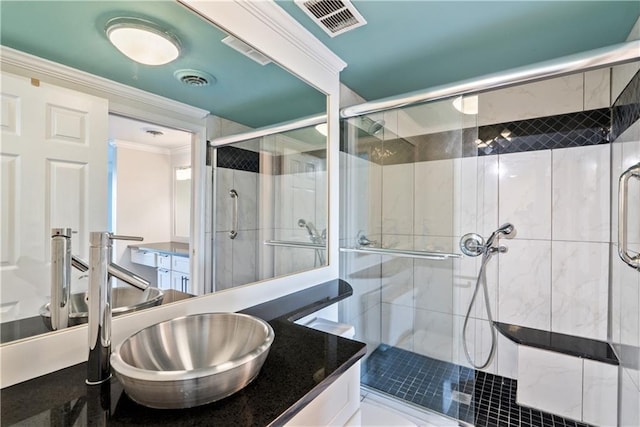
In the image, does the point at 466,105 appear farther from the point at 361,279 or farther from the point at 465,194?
the point at 361,279

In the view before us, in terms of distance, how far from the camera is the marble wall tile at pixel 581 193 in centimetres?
187

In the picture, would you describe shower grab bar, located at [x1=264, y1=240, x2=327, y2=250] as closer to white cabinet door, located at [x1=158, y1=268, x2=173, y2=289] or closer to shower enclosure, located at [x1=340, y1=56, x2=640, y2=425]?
shower enclosure, located at [x1=340, y1=56, x2=640, y2=425]

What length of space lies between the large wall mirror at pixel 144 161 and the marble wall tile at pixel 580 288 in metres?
1.82

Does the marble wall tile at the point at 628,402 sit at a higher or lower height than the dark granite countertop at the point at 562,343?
lower

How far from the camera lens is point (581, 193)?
1.93 metres

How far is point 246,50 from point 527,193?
82.8 inches

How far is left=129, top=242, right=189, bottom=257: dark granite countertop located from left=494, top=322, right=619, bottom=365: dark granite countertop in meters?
2.19

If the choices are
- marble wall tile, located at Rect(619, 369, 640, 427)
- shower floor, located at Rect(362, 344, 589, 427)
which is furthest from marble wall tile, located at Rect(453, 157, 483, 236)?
marble wall tile, located at Rect(619, 369, 640, 427)

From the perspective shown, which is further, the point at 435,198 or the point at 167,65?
the point at 435,198

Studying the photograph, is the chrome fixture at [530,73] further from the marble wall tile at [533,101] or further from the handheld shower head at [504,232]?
the handheld shower head at [504,232]

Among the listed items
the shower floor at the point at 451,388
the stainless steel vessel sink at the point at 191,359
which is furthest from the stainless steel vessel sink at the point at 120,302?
the shower floor at the point at 451,388

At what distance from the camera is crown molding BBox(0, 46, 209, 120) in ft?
2.26

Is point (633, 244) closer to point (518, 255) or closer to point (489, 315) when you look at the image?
point (518, 255)

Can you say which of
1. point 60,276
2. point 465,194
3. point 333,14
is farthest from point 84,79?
point 465,194
